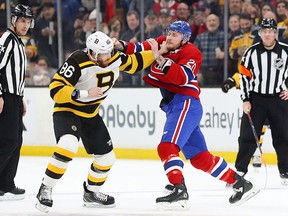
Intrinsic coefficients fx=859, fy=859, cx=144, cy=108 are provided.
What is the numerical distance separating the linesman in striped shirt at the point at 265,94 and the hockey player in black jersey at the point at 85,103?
160cm

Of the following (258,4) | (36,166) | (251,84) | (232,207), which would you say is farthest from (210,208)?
(258,4)

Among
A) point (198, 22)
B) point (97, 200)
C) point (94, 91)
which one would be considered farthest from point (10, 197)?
point (198, 22)

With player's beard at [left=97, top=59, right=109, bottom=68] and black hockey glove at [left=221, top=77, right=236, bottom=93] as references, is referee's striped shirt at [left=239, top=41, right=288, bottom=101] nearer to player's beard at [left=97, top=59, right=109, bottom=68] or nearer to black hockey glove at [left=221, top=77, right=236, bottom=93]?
black hockey glove at [left=221, top=77, right=236, bottom=93]

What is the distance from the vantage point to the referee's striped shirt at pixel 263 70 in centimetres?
726

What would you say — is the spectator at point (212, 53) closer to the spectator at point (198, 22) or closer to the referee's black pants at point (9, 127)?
the spectator at point (198, 22)

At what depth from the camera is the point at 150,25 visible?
384 inches

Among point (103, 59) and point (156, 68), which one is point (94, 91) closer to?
point (103, 59)

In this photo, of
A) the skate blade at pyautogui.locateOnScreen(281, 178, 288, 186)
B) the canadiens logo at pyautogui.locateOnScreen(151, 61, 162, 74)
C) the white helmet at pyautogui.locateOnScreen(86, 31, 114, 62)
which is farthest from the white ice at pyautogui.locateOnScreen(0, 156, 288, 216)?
the white helmet at pyautogui.locateOnScreen(86, 31, 114, 62)

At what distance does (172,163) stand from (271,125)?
5.83 ft

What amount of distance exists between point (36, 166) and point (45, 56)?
203 centimetres

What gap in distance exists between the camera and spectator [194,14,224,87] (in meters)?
9.38

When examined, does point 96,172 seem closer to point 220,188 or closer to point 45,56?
point 220,188

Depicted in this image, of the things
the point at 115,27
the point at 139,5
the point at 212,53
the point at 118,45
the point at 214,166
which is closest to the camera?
the point at 214,166

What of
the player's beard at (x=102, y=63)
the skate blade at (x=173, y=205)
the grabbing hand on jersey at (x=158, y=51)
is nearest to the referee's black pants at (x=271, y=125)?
the grabbing hand on jersey at (x=158, y=51)
